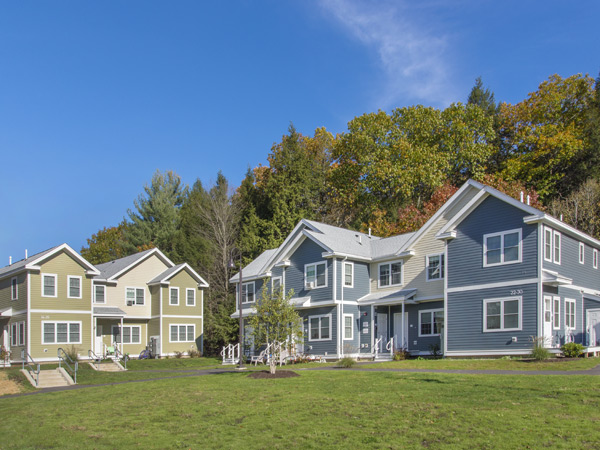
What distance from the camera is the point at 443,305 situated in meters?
30.2

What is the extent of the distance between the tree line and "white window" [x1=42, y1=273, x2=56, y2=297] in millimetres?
12263

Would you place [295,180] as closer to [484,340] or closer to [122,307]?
[122,307]

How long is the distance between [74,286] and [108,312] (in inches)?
136

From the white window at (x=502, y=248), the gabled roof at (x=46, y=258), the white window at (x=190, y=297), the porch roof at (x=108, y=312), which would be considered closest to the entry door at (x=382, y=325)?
the white window at (x=502, y=248)

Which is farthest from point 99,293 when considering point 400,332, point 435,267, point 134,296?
point 435,267

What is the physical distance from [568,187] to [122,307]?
36.5m

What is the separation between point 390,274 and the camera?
34.2 meters

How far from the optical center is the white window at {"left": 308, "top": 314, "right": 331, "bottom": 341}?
111ft

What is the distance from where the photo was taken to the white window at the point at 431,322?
30.3 metres

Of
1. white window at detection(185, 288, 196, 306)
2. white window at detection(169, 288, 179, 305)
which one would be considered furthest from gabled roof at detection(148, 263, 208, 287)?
white window at detection(169, 288, 179, 305)

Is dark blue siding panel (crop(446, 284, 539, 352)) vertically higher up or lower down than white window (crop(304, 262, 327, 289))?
lower down

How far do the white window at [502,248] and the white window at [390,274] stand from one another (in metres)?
7.45

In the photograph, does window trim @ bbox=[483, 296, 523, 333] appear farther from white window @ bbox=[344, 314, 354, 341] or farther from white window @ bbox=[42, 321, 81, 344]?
white window @ bbox=[42, 321, 81, 344]

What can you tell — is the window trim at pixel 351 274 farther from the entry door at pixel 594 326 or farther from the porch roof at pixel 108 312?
the porch roof at pixel 108 312
